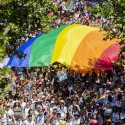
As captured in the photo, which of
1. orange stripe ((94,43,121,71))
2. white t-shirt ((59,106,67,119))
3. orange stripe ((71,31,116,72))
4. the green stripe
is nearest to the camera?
white t-shirt ((59,106,67,119))

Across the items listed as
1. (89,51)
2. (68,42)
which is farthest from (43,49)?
(89,51)

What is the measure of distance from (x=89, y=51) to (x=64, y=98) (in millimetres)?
4391

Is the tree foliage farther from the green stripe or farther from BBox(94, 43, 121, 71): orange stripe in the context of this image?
the green stripe

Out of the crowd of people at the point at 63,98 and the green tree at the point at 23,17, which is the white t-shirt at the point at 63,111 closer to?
the crowd of people at the point at 63,98

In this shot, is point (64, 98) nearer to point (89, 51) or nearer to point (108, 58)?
point (108, 58)

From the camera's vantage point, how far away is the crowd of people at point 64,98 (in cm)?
2094

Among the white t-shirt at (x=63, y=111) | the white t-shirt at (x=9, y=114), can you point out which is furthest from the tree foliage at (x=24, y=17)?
the white t-shirt at (x=9, y=114)

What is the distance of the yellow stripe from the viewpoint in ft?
91.1

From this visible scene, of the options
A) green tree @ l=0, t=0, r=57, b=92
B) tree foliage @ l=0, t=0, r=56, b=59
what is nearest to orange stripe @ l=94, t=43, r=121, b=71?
green tree @ l=0, t=0, r=57, b=92

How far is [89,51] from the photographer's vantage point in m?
28.2

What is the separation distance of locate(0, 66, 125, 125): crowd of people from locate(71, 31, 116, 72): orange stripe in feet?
1.57

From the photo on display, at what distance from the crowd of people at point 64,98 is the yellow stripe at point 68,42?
1.80ft

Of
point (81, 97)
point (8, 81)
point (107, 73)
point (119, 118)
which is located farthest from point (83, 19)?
point (8, 81)

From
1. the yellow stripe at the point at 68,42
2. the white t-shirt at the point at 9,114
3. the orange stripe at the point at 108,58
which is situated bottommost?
the white t-shirt at the point at 9,114
